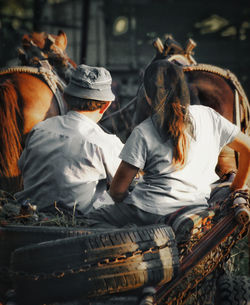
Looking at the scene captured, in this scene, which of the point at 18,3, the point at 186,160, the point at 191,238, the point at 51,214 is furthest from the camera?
the point at 18,3

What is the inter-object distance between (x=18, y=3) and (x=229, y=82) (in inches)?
144

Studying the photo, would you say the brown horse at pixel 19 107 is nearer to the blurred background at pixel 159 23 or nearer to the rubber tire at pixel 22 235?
the rubber tire at pixel 22 235

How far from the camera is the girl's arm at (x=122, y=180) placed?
213cm

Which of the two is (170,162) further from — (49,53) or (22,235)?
(49,53)

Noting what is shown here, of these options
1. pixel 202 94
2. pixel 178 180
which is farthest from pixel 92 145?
pixel 202 94

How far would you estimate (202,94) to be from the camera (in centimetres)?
329

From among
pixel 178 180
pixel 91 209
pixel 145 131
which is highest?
pixel 145 131

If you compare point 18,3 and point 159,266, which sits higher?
point 18,3

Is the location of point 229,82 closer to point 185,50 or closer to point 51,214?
point 185,50

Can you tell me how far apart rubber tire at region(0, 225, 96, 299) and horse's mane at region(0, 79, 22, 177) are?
126 cm

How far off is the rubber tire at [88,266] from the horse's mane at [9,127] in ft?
4.60

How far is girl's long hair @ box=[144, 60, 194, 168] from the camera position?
7.01ft

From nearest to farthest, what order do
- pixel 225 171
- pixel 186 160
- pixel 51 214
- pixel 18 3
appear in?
pixel 186 160, pixel 51 214, pixel 225 171, pixel 18 3

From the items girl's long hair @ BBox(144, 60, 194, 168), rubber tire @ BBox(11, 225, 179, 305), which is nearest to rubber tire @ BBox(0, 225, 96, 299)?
rubber tire @ BBox(11, 225, 179, 305)
